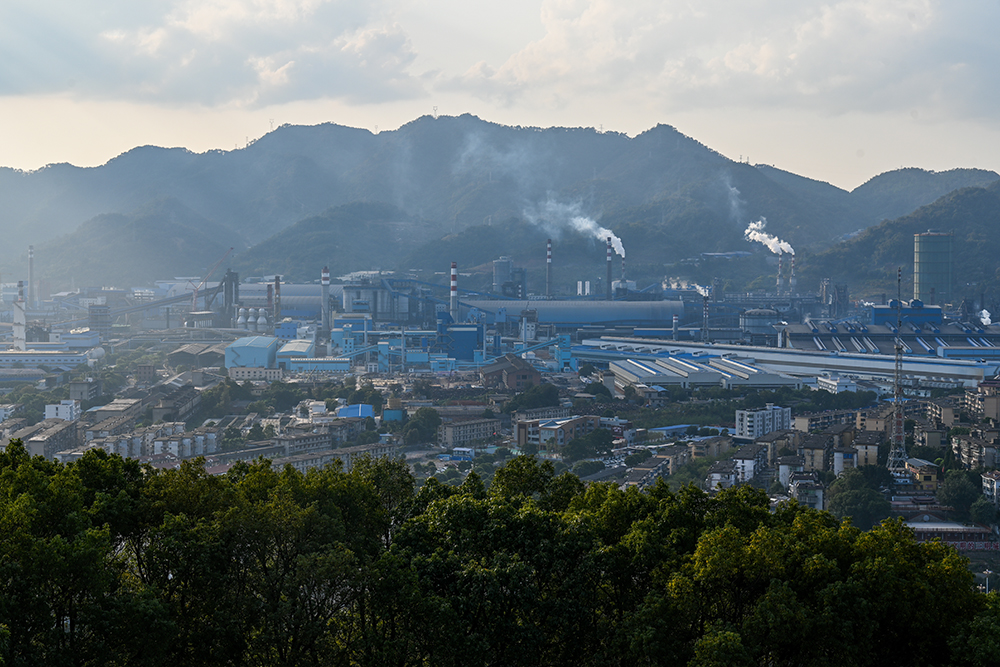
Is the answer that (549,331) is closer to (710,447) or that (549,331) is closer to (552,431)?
(552,431)

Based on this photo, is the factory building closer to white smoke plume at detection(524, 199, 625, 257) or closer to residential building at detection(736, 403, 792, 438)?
white smoke plume at detection(524, 199, 625, 257)

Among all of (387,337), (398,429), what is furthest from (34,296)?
(398,429)

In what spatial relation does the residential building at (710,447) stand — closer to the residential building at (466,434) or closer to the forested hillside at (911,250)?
the residential building at (466,434)

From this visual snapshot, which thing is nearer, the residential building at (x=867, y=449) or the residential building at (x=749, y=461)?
the residential building at (x=749, y=461)

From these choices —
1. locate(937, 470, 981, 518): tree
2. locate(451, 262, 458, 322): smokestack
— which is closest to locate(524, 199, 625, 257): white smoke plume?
locate(451, 262, 458, 322): smokestack

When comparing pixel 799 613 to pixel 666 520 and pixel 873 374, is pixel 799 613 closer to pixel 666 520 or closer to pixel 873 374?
pixel 666 520

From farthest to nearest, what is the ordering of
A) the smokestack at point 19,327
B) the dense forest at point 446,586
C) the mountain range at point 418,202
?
the mountain range at point 418,202 < the smokestack at point 19,327 < the dense forest at point 446,586

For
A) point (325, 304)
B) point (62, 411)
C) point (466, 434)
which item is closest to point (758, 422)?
point (466, 434)

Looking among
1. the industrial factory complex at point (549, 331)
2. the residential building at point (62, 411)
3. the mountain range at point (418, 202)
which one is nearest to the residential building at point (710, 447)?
the industrial factory complex at point (549, 331)
